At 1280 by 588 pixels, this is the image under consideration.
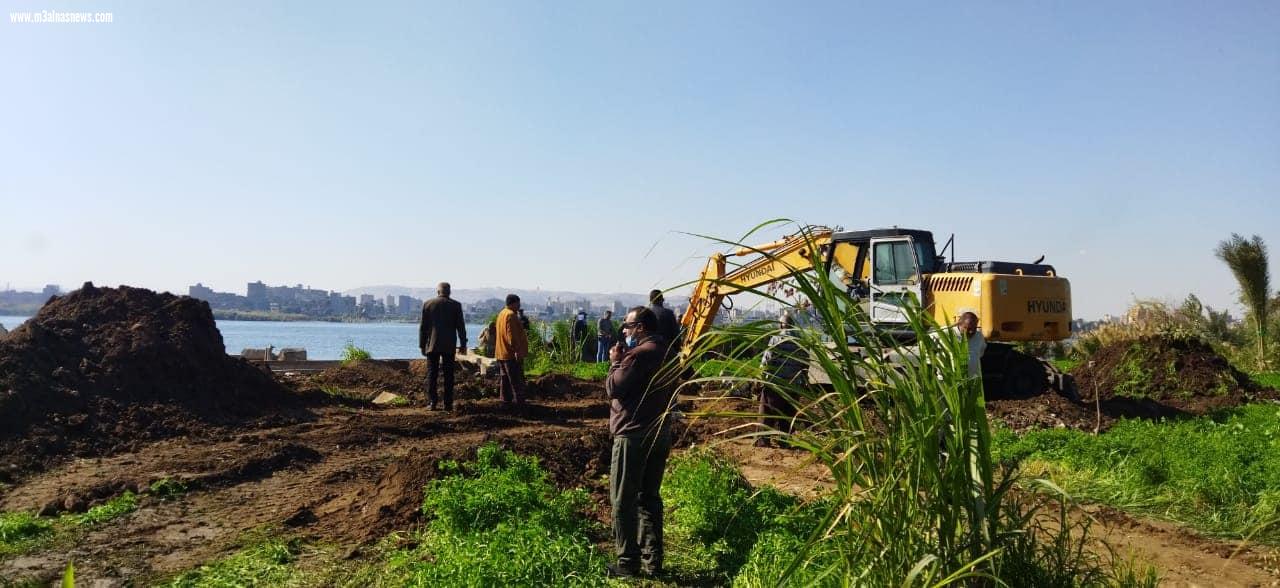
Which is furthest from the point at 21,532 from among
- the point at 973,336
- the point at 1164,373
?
the point at 1164,373

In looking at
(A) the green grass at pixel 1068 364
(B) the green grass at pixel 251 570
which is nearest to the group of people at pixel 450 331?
(B) the green grass at pixel 251 570

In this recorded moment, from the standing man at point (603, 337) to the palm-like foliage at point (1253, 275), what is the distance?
1516 cm

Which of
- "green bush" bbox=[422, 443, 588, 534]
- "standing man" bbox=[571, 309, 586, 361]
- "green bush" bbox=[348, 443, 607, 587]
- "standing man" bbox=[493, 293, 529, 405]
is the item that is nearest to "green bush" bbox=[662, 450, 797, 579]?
"green bush" bbox=[348, 443, 607, 587]

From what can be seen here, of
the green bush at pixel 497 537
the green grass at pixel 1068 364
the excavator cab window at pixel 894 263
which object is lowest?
the green bush at pixel 497 537

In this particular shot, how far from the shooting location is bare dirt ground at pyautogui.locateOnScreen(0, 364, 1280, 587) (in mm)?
6402

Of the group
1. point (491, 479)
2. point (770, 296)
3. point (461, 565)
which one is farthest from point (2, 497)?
point (770, 296)

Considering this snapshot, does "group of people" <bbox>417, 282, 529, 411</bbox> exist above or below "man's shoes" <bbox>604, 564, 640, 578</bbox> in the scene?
above

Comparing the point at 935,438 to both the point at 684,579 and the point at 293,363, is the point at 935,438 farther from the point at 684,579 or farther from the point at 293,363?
the point at 293,363

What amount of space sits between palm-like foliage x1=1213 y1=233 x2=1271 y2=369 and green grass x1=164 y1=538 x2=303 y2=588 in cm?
2222

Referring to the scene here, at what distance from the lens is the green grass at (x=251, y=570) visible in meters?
5.66

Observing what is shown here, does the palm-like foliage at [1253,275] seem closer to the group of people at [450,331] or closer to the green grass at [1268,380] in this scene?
the green grass at [1268,380]

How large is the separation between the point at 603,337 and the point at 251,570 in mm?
17818

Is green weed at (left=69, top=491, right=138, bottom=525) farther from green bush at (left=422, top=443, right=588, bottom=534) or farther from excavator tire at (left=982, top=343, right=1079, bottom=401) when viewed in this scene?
excavator tire at (left=982, top=343, right=1079, bottom=401)

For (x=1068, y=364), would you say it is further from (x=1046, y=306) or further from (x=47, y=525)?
Result: (x=47, y=525)
